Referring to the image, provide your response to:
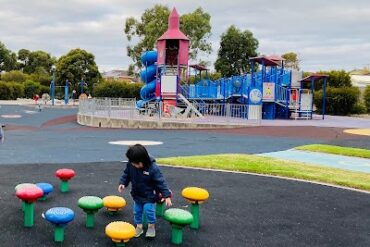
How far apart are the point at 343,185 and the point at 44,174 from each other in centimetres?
651

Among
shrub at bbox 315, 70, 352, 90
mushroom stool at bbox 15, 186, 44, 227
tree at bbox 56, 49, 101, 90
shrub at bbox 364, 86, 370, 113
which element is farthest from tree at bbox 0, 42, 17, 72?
mushroom stool at bbox 15, 186, 44, 227

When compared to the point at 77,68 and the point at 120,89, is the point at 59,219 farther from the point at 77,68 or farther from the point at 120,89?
the point at 77,68

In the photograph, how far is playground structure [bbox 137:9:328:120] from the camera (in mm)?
27031

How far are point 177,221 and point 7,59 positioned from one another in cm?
9987

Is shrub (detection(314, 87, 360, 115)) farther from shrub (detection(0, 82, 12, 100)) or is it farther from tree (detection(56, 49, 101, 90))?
shrub (detection(0, 82, 12, 100))

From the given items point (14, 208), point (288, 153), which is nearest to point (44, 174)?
Result: point (14, 208)

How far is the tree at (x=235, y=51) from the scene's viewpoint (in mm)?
55344

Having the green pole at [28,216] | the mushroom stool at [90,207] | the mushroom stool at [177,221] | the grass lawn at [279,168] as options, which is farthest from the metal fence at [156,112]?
the mushroom stool at [177,221]

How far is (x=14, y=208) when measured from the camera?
6492 millimetres

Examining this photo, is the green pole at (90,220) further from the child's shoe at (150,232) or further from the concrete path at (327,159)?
the concrete path at (327,159)

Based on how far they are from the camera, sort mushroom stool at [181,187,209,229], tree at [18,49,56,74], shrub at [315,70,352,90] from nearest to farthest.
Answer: mushroom stool at [181,187,209,229] → shrub at [315,70,352,90] → tree at [18,49,56,74]

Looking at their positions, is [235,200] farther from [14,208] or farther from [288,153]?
[288,153]

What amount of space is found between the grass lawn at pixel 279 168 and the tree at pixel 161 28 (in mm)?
41349

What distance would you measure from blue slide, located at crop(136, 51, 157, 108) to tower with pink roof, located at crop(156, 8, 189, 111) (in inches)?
39.9
